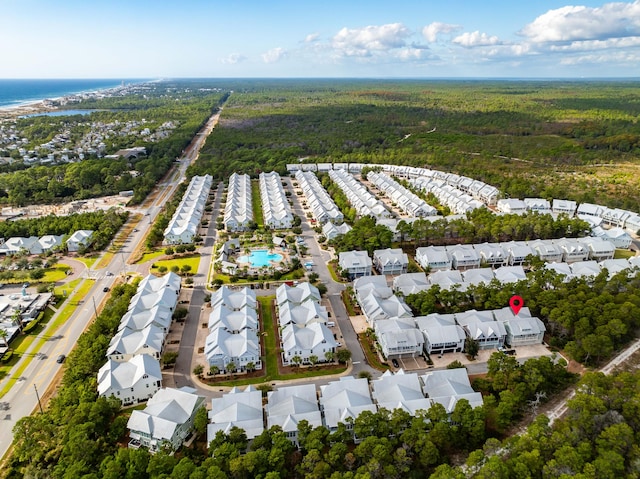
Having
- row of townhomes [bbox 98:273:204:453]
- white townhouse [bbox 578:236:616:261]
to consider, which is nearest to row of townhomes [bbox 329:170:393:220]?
white townhouse [bbox 578:236:616:261]

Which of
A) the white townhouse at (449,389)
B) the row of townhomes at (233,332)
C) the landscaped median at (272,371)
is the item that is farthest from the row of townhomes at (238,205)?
the white townhouse at (449,389)

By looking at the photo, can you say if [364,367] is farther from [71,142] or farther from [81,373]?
[71,142]

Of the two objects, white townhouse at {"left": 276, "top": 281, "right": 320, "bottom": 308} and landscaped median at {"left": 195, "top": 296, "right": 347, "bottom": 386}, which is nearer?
landscaped median at {"left": 195, "top": 296, "right": 347, "bottom": 386}

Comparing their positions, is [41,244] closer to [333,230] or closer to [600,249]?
[333,230]

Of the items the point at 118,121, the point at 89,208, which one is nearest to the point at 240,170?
the point at 89,208

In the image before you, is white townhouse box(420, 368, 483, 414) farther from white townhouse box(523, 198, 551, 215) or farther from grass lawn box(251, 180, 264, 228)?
white townhouse box(523, 198, 551, 215)

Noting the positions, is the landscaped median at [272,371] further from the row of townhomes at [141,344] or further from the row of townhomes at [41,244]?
the row of townhomes at [41,244]

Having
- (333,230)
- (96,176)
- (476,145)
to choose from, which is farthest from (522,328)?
(476,145)
